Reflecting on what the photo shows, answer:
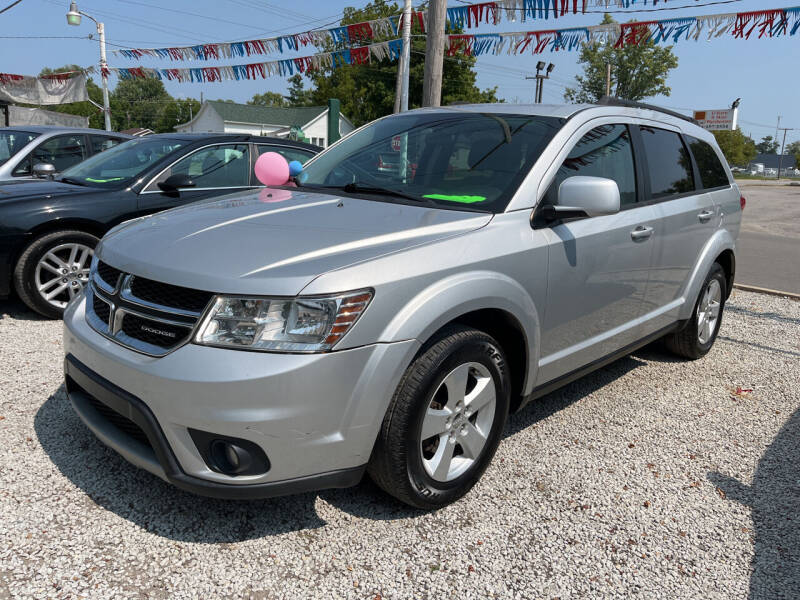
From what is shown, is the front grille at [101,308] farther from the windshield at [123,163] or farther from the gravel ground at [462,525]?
the windshield at [123,163]

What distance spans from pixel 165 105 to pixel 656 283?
11636 centimetres

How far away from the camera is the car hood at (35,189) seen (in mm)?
5117

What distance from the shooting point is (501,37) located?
13602mm

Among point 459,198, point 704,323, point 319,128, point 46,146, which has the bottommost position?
point 704,323

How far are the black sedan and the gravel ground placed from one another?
60.2 inches

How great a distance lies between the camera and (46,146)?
7.30 meters

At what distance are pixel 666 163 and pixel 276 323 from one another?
3.08 metres

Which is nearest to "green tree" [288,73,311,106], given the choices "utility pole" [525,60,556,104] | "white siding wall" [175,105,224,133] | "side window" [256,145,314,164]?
"white siding wall" [175,105,224,133]

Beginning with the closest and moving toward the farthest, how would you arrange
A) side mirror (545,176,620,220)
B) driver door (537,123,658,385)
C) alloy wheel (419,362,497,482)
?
1. alloy wheel (419,362,497,482)
2. side mirror (545,176,620,220)
3. driver door (537,123,658,385)

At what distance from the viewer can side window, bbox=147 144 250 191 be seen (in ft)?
18.9

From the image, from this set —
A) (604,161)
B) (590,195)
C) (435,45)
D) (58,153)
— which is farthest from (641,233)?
(58,153)

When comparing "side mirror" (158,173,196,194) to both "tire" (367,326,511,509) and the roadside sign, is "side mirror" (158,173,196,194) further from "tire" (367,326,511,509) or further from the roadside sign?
the roadside sign

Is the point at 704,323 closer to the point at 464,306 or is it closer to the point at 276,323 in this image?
the point at 464,306

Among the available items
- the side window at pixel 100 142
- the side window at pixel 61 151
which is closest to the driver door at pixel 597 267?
the side window at pixel 100 142
